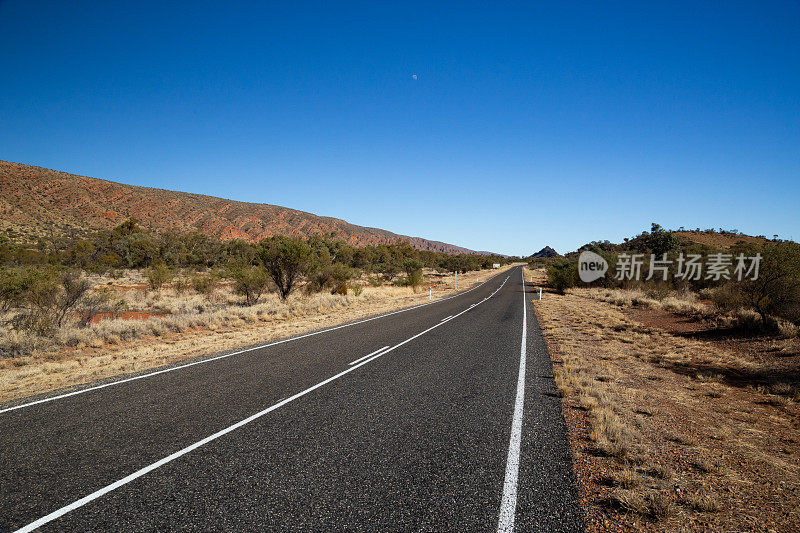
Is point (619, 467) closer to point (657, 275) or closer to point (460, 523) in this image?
point (460, 523)

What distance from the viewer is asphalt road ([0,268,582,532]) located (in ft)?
9.52

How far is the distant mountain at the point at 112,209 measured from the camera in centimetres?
5525

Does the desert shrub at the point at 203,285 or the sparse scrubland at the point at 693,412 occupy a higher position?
the sparse scrubland at the point at 693,412

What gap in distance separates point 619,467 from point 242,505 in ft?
13.3

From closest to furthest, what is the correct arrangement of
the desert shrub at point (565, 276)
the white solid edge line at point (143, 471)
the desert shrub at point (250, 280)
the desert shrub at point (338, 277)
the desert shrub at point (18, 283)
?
1. the white solid edge line at point (143, 471)
2. the desert shrub at point (18, 283)
3. the desert shrub at point (250, 280)
4. the desert shrub at point (338, 277)
5. the desert shrub at point (565, 276)

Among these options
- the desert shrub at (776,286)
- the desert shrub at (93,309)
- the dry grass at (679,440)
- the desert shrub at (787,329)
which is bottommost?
the desert shrub at (93,309)

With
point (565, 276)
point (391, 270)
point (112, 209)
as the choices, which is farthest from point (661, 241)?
point (112, 209)

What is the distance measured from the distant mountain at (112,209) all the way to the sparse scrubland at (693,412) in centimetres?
6891

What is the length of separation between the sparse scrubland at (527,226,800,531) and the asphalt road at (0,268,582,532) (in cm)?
54

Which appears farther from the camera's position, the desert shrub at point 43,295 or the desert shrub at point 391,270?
the desert shrub at point 391,270

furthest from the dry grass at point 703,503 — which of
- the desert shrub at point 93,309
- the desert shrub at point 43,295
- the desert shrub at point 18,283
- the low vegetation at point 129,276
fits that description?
the desert shrub at point 18,283

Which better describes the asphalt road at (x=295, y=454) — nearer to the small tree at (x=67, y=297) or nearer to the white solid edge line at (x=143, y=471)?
the white solid edge line at (x=143, y=471)

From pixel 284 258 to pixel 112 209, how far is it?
74201 mm

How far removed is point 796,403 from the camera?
6.29 meters
